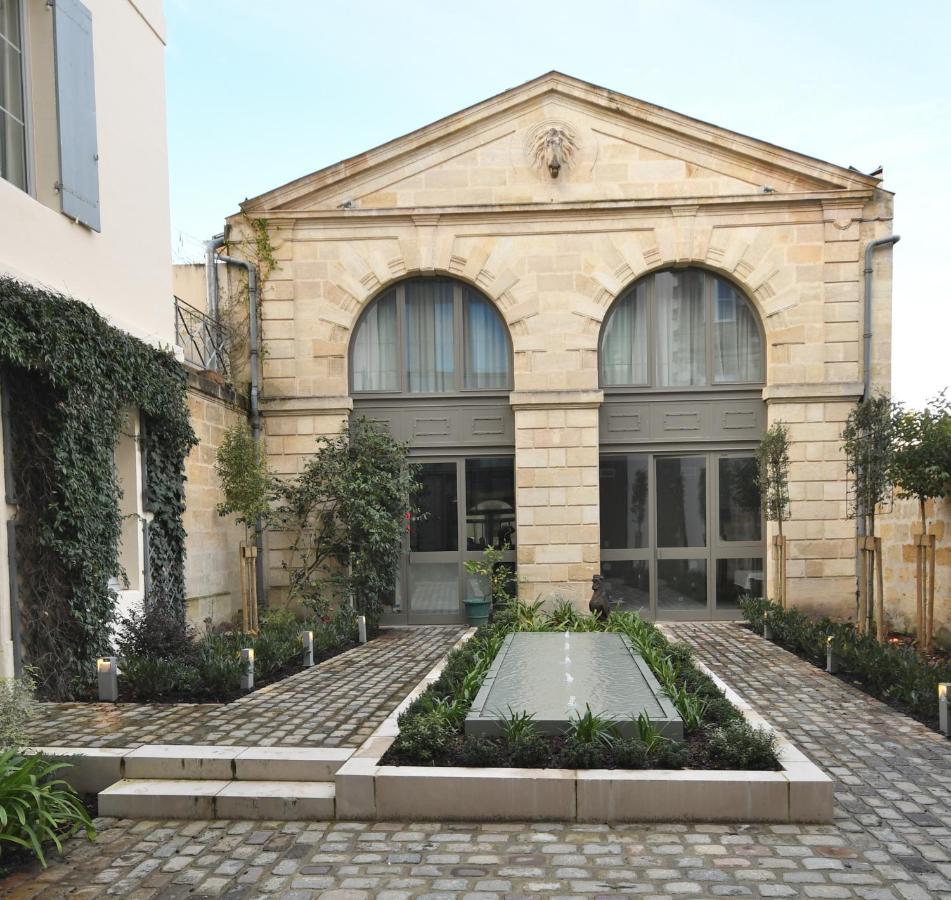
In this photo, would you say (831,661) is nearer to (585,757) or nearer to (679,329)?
(585,757)

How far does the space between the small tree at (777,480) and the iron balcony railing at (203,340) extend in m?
8.16

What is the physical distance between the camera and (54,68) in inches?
271

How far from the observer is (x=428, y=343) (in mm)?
12023

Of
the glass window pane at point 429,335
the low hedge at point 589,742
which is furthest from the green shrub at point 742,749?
the glass window pane at point 429,335

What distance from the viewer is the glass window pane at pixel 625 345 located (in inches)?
468

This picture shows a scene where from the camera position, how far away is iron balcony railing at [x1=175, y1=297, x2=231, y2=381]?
1115cm

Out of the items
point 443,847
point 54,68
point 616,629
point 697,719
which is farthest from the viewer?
point 616,629

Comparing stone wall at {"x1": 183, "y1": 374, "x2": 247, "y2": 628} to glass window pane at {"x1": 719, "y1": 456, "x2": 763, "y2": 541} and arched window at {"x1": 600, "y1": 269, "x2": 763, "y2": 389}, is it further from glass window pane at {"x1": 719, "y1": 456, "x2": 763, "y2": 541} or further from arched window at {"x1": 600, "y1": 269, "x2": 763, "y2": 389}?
glass window pane at {"x1": 719, "y1": 456, "x2": 763, "y2": 541}

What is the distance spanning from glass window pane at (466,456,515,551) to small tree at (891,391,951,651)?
Result: 552cm

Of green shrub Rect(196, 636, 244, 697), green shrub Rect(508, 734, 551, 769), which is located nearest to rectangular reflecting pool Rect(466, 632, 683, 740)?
green shrub Rect(508, 734, 551, 769)

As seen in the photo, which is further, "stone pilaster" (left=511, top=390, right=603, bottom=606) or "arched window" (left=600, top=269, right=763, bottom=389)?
"arched window" (left=600, top=269, right=763, bottom=389)

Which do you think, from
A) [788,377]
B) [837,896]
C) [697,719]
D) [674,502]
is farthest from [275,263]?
[837,896]

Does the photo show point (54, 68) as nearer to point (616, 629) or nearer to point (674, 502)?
point (616, 629)

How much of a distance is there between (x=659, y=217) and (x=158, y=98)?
7.27 metres
